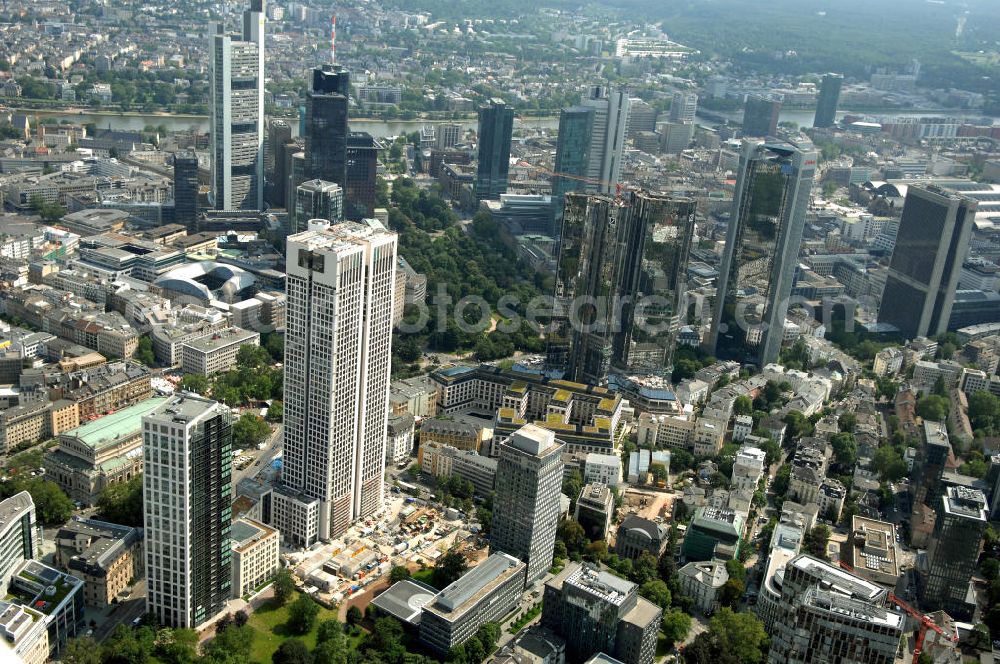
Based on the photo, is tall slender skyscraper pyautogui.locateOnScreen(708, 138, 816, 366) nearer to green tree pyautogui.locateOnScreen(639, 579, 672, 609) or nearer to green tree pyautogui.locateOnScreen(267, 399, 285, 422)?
green tree pyautogui.locateOnScreen(639, 579, 672, 609)

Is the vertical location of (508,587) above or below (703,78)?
below

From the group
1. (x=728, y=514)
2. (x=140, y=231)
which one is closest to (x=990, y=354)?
(x=728, y=514)

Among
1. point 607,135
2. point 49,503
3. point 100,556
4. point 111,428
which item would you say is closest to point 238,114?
point 607,135

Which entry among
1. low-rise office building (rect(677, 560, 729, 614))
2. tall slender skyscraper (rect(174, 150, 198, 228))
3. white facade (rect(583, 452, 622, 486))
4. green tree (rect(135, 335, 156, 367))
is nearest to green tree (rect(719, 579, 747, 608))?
low-rise office building (rect(677, 560, 729, 614))

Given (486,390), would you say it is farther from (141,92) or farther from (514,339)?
(141,92)

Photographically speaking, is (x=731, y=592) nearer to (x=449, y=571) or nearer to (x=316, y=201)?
(x=449, y=571)

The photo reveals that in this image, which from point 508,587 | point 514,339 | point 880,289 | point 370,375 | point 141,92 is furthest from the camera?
point 141,92
